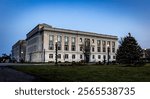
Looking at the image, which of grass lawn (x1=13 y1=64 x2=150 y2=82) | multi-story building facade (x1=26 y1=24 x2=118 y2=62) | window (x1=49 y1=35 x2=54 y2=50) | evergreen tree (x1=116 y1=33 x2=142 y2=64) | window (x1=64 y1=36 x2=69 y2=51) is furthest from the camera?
window (x1=64 y1=36 x2=69 y2=51)

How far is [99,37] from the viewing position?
297 ft

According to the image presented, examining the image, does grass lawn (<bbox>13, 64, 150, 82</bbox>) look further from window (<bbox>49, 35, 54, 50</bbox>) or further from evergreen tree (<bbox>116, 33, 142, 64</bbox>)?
window (<bbox>49, 35, 54, 50</bbox>)

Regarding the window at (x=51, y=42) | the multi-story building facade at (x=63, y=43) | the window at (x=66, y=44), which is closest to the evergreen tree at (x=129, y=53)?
the multi-story building facade at (x=63, y=43)

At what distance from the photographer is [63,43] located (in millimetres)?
78875

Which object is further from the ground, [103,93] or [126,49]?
[126,49]

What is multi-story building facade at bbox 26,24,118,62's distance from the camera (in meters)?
74.1

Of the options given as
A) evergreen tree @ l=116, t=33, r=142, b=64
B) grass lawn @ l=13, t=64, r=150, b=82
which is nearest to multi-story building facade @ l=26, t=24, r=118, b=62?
evergreen tree @ l=116, t=33, r=142, b=64

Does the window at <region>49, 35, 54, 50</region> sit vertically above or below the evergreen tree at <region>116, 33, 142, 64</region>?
above

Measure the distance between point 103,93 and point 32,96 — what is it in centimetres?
238

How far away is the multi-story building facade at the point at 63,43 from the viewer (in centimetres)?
7412

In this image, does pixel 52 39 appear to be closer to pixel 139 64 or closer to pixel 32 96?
pixel 139 64

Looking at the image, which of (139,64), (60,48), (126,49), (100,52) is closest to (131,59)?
(126,49)

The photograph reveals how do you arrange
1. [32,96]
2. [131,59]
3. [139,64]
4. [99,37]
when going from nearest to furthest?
[32,96] < [139,64] < [131,59] < [99,37]

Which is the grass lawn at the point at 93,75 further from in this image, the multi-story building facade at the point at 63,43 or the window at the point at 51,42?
the window at the point at 51,42
